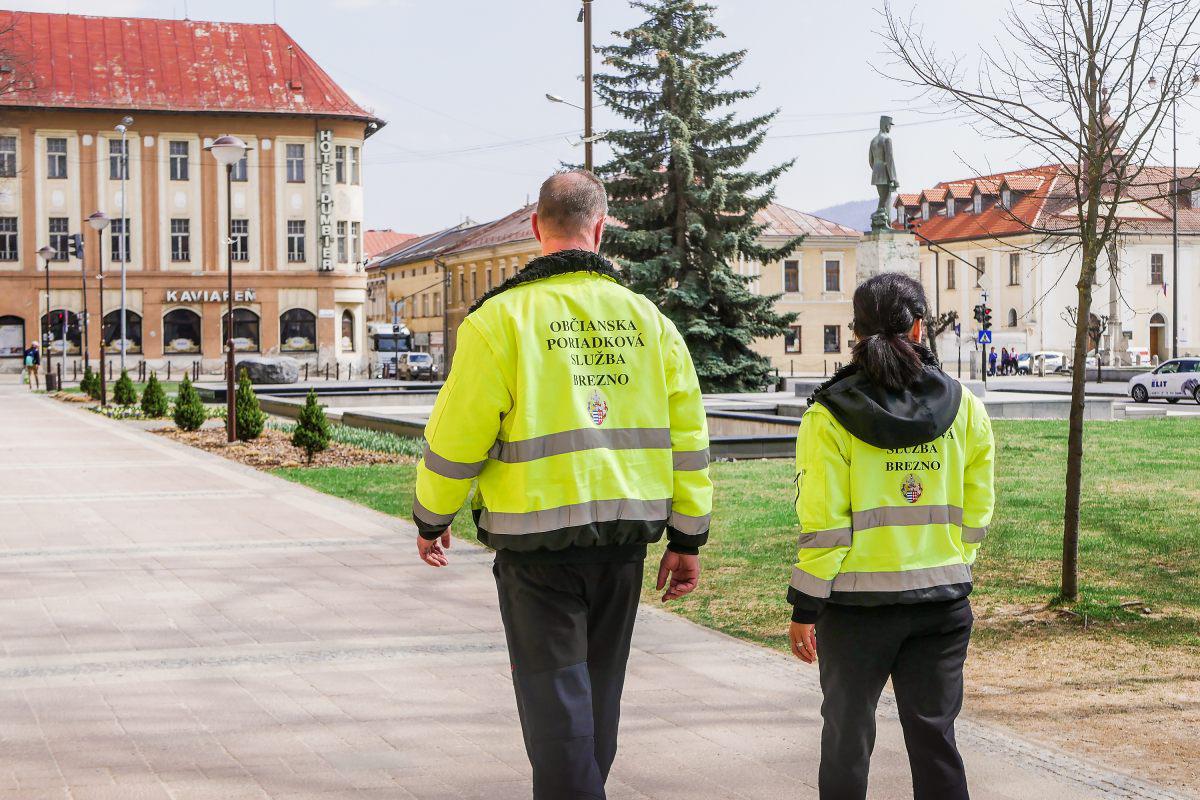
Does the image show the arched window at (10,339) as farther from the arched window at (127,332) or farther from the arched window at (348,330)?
the arched window at (348,330)

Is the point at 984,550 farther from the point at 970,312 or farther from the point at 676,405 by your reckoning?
the point at 970,312

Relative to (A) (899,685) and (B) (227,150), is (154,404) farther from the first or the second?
(A) (899,685)

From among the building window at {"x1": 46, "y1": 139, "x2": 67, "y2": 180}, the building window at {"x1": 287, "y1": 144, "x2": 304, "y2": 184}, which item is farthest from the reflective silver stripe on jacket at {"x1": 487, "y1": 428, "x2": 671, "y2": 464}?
the building window at {"x1": 46, "y1": 139, "x2": 67, "y2": 180}

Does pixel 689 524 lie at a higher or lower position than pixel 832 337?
lower

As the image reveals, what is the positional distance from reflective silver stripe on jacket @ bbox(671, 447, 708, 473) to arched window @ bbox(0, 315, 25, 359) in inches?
2581

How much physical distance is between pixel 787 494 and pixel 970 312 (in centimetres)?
6994

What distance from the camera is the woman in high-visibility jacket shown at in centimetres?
376

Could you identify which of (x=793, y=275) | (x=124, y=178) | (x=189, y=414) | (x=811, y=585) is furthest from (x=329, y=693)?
(x=793, y=275)

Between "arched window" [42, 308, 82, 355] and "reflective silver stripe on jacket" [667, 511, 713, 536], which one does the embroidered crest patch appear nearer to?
"reflective silver stripe on jacket" [667, 511, 713, 536]

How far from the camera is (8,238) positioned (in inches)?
2527

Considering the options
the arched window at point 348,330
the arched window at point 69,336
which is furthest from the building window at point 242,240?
the arched window at point 69,336

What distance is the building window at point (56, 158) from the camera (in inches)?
2542

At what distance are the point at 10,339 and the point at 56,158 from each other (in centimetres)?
845

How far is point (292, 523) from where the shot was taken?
12383 mm
